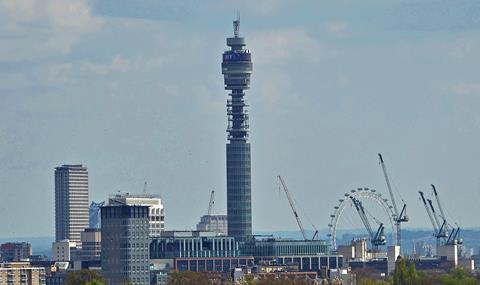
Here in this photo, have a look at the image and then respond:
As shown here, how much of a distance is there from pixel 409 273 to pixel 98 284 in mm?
36013

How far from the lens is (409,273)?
7835 inches

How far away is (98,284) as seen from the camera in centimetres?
17550

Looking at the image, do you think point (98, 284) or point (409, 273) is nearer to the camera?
point (98, 284)
